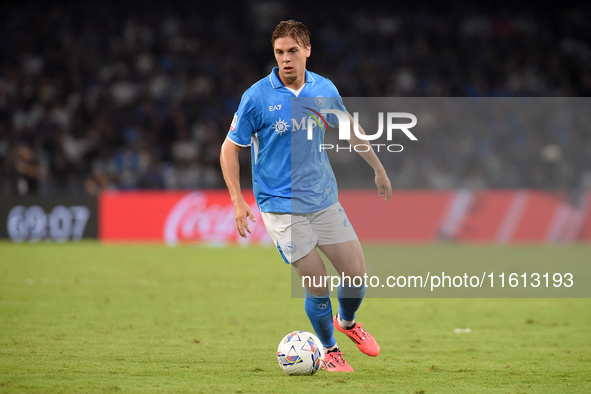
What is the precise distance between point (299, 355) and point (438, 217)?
13211 millimetres

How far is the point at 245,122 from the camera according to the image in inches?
233

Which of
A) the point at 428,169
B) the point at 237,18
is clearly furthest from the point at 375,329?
the point at 237,18

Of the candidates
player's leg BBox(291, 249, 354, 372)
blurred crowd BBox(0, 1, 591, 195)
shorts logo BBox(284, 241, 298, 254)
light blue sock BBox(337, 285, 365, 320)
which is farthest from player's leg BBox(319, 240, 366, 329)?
blurred crowd BBox(0, 1, 591, 195)

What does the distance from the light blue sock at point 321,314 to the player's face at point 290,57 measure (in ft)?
5.33

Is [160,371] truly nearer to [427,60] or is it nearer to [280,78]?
[280,78]

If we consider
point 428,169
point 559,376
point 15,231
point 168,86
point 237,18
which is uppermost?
point 237,18

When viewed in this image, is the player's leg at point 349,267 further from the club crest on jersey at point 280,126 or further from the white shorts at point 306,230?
the club crest on jersey at point 280,126

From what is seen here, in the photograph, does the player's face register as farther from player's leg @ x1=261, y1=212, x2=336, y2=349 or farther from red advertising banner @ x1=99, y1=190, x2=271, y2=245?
red advertising banner @ x1=99, y1=190, x2=271, y2=245

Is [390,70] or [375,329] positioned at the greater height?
[390,70]

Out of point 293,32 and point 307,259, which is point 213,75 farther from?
point 307,259

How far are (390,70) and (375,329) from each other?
1688 cm

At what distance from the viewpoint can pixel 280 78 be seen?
606 cm

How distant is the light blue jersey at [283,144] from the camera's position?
5930 mm

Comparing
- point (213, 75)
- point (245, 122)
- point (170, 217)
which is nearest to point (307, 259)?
point (245, 122)
